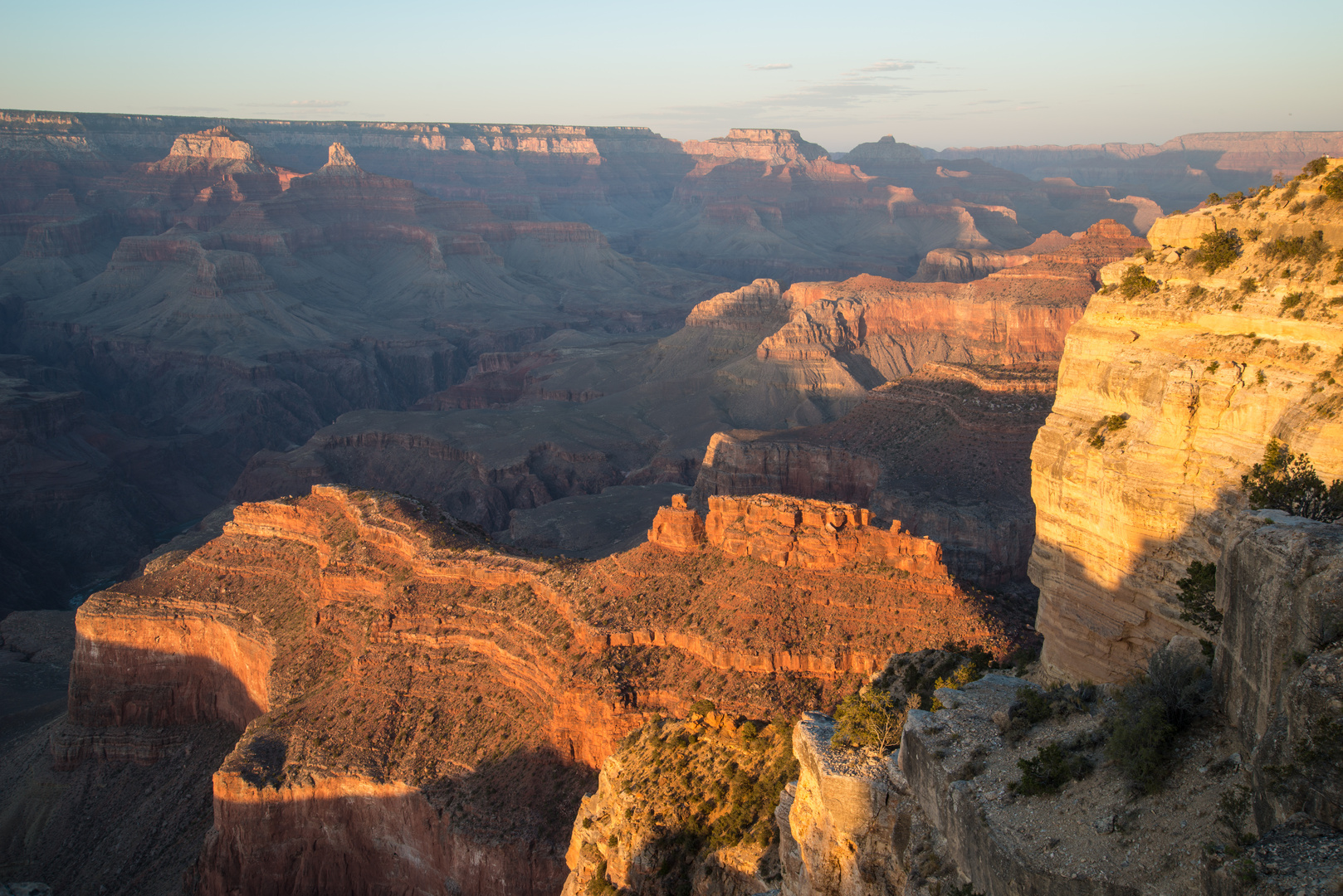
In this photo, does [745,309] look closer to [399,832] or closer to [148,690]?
[148,690]

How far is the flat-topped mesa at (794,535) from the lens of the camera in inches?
1485

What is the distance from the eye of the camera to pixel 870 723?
2058 centimetres

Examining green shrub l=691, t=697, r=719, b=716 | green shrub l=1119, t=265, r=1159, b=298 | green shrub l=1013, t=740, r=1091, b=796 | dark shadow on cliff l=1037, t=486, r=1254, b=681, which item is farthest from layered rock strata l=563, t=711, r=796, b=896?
green shrub l=1119, t=265, r=1159, b=298

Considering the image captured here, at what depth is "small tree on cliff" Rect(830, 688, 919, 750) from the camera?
66.6ft

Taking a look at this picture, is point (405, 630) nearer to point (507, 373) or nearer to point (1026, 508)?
point (1026, 508)

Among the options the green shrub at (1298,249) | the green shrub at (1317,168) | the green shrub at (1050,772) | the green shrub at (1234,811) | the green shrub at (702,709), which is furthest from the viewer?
the green shrub at (702,709)

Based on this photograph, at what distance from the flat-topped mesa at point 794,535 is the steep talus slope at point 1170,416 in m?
13.0

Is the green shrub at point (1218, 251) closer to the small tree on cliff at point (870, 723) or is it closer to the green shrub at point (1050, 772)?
the small tree on cliff at point (870, 723)

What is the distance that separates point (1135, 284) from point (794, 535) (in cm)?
1830

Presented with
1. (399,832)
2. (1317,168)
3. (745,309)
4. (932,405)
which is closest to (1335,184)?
(1317,168)

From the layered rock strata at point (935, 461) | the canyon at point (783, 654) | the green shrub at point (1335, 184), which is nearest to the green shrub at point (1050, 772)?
the canyon at point (783, 654)

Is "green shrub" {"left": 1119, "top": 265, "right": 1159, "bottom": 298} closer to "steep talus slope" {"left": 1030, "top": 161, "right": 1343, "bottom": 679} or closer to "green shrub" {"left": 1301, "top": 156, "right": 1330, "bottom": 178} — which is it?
"steep talus slope" {"left": 1030, "top": 161, "right": 1343, "bottom": 679}

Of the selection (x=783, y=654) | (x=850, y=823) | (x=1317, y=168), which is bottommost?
(x=783, y=654)

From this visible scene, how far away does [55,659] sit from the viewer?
217 feet
